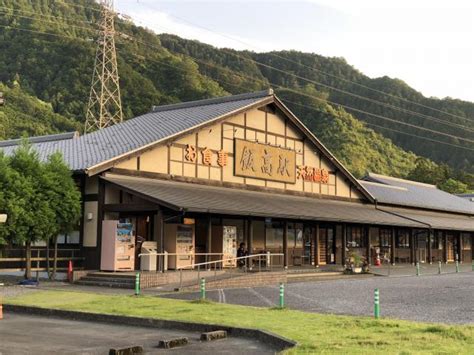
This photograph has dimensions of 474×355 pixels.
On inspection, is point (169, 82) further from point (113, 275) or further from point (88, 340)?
point (88, 340)

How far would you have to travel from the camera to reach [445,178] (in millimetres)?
75188

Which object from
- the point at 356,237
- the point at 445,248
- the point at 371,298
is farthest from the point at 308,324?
the point at 445,248

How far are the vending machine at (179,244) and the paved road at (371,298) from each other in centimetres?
390

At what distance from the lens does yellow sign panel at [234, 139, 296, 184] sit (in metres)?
26.7

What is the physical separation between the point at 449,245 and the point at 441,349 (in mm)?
36710

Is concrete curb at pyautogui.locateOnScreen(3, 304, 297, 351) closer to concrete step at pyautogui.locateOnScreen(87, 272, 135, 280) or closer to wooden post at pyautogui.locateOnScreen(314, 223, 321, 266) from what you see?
concrete step at pyautogui.locateOnScreen(87, 272, 135, 280)

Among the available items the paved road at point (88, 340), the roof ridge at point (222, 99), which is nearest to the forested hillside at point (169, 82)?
the roof ridge at point (222, 99)

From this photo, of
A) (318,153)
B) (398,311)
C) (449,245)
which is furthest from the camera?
(449,245)

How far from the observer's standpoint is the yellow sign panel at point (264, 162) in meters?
26.7

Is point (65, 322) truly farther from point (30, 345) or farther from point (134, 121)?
point (134, 121)

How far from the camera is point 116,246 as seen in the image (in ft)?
67.1

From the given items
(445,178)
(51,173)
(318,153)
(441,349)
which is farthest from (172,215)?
(445,178)

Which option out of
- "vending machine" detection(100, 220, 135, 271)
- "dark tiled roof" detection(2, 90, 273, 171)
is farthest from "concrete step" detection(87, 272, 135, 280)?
"dark tiled roof" detection(2, 90, 273, 171)

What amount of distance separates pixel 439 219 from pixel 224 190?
1957 cm
